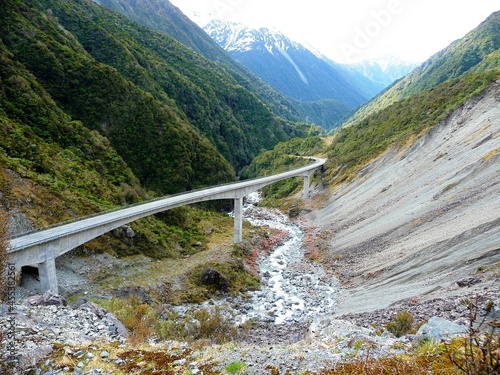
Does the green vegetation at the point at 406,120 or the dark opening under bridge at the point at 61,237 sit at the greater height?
the green vegetation at the point at 406,120

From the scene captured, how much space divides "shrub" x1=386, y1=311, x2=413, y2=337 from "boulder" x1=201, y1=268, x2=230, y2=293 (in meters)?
16.5

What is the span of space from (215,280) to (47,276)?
42.0 ft

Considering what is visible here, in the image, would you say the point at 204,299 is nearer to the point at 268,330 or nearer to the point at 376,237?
the point at 268,330

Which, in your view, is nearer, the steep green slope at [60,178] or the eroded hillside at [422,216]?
the eroded hillside at [422,216]

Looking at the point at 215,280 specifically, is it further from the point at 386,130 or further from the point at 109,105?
the point at 386,130

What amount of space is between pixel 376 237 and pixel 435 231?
6.74 metres

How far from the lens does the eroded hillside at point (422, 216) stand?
21125 millimetres

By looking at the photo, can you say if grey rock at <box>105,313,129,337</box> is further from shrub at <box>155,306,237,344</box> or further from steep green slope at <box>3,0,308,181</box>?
steep green slope at <box>3,0,308,181</box>

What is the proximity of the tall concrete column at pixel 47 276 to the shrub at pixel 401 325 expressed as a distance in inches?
787

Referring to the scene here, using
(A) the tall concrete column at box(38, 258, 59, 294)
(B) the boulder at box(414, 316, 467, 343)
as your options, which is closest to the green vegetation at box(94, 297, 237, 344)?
(A) the tall concrete column at box(38, 258, 59, 294)

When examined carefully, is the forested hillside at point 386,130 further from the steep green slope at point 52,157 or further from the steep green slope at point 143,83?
the steep green slope at point 52,157

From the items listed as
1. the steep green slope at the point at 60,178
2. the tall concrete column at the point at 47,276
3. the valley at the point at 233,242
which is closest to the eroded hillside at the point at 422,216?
the valley at the point at 233,242

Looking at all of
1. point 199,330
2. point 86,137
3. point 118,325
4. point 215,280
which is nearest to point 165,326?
point 199,330

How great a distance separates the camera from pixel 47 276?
21172 millimetres
